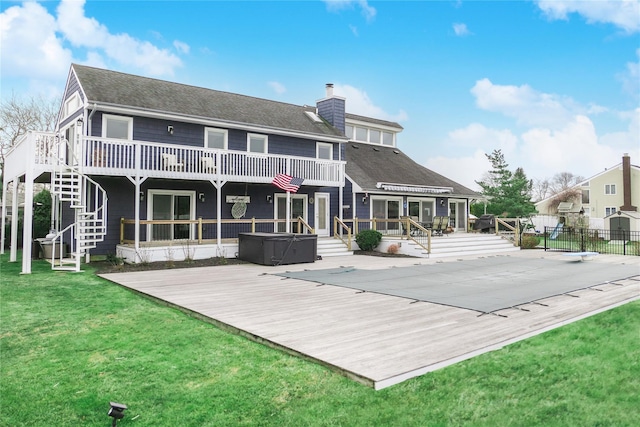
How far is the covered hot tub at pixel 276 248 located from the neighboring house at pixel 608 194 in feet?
99.3

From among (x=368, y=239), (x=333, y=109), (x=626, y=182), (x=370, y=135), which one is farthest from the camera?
(x=626, y=182)

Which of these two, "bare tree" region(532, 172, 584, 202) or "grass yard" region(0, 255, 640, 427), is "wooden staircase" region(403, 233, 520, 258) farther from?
"bare tree" region(532, 172, 584, 202)

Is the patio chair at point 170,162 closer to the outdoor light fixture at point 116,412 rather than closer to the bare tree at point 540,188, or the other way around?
the outdoor light fixture at point 116,412

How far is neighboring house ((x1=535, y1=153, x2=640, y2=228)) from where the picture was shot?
37.3 m

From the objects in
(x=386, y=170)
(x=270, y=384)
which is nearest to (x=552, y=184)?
(x=386, y=170)

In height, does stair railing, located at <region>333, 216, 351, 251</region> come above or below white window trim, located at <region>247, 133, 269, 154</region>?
below

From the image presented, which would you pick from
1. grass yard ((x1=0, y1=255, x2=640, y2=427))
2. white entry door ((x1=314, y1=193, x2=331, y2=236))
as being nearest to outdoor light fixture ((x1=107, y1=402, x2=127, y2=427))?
grass yard ((x1=0, y1=255, x2=640, y2=427))

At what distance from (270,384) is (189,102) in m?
15.1

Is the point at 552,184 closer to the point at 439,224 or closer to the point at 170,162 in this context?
the point at 439,224

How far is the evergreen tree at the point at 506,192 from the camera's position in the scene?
28.8 meters

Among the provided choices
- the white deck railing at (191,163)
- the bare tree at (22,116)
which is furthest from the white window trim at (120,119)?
the bare tree at (22,116)

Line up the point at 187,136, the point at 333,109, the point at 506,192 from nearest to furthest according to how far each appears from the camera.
Answer: the point at 187,136
the point at 333,109
the point at 506,192

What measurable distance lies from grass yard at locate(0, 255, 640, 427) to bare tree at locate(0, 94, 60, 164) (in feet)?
88.9

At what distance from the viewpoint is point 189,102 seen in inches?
658
